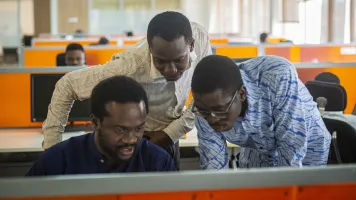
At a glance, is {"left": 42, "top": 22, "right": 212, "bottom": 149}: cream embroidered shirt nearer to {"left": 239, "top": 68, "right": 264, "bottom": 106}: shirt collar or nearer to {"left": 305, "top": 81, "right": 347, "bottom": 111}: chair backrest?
{"left": 239, "top": 68, "right": 264, "bottom": 106}: shirt collar

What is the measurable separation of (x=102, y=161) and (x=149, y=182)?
2.88ft

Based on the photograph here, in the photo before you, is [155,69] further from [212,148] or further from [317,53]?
[317,53]

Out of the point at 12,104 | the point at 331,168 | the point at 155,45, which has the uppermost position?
the point at 155,45

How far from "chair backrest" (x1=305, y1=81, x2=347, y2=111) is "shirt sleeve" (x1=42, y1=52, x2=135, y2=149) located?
3.93 feet

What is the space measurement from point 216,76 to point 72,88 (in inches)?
30.4

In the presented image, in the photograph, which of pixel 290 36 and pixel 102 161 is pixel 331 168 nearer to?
pixel 102 161

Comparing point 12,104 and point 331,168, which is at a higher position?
point 331,168

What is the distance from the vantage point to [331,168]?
3.23 ft

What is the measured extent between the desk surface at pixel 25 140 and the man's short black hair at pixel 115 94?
4.21ft

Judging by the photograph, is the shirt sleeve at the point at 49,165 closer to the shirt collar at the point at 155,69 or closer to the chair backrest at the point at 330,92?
the shirt collar at the point at 155,69

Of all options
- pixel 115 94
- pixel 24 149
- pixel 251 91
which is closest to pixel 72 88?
pixel 115 94

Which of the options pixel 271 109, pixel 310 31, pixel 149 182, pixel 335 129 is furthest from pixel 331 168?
pixel 310 31

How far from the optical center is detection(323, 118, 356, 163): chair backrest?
2.44 meters

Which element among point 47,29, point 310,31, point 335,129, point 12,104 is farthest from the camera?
point 47,29
